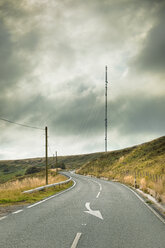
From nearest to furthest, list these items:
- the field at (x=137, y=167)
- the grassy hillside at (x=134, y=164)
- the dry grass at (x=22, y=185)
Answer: the field at (x=137, y=167) < the dry grass at (x=22, y=185) < the grassy hillside at (x=134, y=164)

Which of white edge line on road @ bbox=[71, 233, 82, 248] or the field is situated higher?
white edge line on road @ bbox=[71, 233, 82, 248]

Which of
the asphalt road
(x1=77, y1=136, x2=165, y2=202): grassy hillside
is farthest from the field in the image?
the asphalt road

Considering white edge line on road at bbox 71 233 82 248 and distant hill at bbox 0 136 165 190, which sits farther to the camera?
distant hill at bbox 0 136 165 190

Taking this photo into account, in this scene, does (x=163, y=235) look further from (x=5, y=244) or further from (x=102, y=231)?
(x=5, y=244)

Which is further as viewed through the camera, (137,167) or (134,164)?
(134,164)

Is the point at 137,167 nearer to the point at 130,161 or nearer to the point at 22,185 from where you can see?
the point at 130,161

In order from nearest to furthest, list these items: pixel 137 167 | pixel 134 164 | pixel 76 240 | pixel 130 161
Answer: pixel 76 240 → pixel 137 167 → pixel 134 164 → pixel 130 161

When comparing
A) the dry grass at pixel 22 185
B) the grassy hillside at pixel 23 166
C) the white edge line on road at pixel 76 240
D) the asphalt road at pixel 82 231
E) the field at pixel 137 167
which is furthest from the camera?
the grassy hillside at pixel 23 166

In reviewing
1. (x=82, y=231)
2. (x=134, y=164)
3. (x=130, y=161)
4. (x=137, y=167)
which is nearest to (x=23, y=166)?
(x=130, y=161)

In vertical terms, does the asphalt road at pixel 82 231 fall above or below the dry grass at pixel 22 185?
above

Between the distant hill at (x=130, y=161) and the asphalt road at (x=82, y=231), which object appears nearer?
the asphalt road at (x=82, y=231)

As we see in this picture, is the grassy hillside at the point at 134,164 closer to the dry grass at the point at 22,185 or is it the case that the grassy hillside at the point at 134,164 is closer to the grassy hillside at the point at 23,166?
the dry grass at the point at 22,185

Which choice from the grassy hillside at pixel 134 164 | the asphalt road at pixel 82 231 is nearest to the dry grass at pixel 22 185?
the asphalt road at pixel 82 231

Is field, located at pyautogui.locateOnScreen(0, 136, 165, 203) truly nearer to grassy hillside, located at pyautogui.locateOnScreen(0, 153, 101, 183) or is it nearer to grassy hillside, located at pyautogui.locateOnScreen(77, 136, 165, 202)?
grassy hillside, located at pyautogui.locateOnScreen(77, 136, 165, 202)
